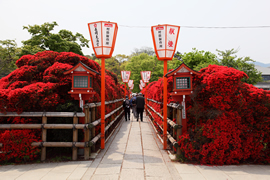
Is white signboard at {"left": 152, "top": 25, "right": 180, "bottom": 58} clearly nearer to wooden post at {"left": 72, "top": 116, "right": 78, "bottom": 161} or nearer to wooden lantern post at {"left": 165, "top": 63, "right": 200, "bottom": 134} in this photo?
wooden lantern post at {"left": 165, "top": 63, "right": 200, "bottom": 134}

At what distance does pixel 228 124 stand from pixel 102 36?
4495 millimetres

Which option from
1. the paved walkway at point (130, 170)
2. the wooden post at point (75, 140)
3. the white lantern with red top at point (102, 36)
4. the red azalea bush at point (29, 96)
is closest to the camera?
the paved walkway at point (130, 170)

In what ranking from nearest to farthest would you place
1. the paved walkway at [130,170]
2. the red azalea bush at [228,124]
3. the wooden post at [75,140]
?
the paved walkway at [130,170] → the red azalea bush at [228,124] → the wooden post at [75,140]

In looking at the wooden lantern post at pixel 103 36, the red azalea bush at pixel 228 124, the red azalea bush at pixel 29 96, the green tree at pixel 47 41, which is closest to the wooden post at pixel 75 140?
the red azalea bush at pixel 29 96

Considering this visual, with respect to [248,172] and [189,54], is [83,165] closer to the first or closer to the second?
[248,172]

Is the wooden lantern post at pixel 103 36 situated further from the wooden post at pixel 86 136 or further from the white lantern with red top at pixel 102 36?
the wooden post at pixel 86 136

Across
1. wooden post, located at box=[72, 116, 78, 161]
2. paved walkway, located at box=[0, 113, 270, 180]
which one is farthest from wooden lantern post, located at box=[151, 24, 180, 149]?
wooden post, located at box=[72, 116, 78, 161]

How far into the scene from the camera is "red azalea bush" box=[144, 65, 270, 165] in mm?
4793

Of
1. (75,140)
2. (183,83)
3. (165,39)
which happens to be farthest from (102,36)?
(75,140)

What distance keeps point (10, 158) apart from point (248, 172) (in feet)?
19.4

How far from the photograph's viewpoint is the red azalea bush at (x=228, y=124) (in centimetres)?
479

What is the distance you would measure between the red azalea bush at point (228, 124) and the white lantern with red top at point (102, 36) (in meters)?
3.09

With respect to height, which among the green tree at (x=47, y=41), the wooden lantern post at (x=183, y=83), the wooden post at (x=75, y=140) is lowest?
the wooden post at (x=75, y=140)

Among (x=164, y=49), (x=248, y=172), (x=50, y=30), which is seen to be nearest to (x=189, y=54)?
(x=50, y=30)
